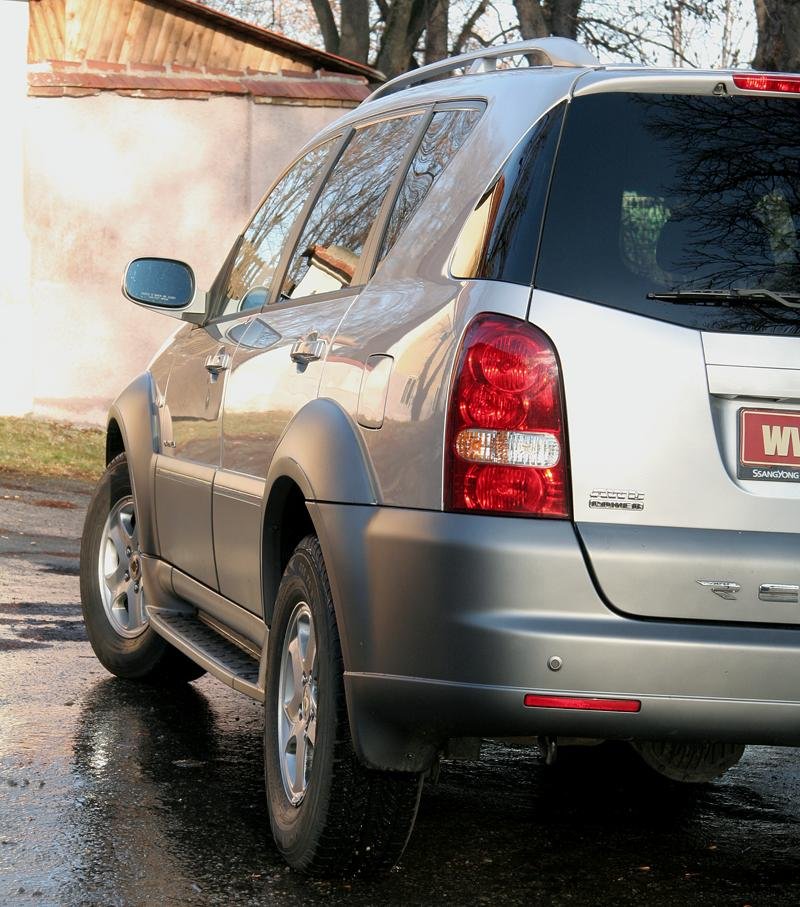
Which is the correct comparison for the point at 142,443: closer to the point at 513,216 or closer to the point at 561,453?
the point at 513,216

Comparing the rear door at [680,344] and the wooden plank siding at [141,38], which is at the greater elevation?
the wooden plank siding at [141,38]

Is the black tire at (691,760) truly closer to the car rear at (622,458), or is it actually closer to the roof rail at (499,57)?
the car rear at (622,458)

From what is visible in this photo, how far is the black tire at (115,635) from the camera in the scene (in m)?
6.09

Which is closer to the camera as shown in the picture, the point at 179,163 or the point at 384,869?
the point at 384,869

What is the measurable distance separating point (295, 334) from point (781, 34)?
10617 millimetres

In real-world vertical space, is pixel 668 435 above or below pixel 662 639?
above

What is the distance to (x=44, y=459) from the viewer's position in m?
14.2

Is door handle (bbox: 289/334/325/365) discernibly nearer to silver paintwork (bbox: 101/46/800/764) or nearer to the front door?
silver paintwork (bbox: 101/46/800/764)

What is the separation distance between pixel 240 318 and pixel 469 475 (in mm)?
2031

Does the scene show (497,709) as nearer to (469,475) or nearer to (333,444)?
(469,475)

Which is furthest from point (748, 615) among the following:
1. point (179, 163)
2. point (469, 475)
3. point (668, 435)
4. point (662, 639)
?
point (179, 163)

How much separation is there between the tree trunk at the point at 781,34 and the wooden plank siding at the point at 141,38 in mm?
6124

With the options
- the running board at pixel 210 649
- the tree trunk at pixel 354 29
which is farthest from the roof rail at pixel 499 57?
the tree trunk at pixel 354 29

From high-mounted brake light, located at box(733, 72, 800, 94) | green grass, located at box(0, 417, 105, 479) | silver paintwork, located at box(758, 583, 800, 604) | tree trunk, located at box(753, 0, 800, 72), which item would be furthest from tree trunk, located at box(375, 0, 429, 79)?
silver paintwork, located at box(758, 583, 800, 604)
